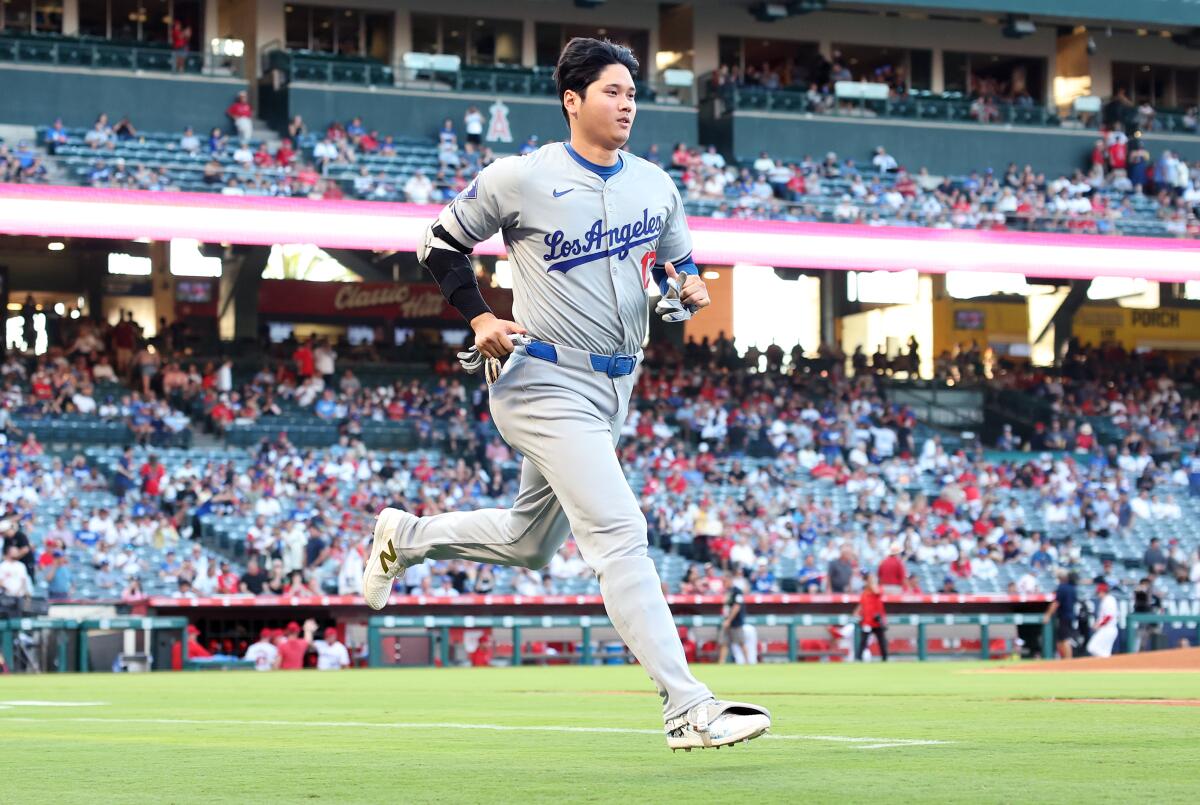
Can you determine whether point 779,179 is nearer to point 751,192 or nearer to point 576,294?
point 751,192

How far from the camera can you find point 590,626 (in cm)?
2283

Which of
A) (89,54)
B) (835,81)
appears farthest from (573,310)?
(835,81)

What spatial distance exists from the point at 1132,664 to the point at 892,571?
25.3ft

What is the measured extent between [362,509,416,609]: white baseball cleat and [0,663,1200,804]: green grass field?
0.56m

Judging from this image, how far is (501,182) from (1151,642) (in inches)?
784

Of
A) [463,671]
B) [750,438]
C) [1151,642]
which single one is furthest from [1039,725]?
[750,438]

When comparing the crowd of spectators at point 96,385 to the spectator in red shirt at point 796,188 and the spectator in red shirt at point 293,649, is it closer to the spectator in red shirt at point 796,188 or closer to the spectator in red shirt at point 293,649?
the spectator in red shirt at point 293,649

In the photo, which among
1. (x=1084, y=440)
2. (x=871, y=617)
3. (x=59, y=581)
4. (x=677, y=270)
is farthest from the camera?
(x=1084, y=440)

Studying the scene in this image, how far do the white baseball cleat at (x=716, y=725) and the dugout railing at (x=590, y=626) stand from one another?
1726cm

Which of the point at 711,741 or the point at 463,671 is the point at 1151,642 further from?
the point at 711,741

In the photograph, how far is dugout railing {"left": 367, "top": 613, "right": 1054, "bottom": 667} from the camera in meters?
22.2

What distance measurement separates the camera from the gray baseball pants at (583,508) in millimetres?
5223

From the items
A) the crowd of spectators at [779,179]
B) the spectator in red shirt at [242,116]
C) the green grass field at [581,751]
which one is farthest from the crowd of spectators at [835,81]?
the green grass field at [581,751]

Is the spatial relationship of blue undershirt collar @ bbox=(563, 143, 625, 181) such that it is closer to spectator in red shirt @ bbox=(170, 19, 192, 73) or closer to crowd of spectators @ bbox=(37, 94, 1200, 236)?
crowd of spectators @ bbox=(37, 94, 1200, 236)
